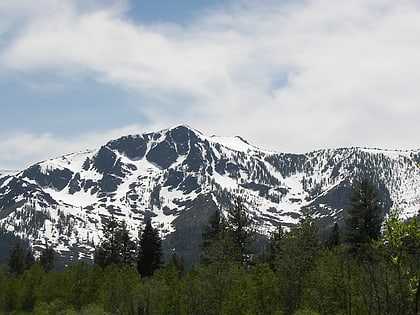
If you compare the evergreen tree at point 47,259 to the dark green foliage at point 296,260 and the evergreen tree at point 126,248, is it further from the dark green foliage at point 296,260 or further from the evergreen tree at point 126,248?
the dark green foliage at point 296,260

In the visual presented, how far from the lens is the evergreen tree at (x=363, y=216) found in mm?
56453

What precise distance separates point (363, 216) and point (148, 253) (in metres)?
30.1

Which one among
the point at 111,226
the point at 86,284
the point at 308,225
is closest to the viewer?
the point at 308,225

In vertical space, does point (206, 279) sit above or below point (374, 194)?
below

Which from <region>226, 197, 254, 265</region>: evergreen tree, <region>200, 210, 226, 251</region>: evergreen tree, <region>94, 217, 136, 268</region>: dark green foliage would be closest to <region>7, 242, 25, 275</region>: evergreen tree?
<region>94, 217, 136, 268</region>: dark green foliage

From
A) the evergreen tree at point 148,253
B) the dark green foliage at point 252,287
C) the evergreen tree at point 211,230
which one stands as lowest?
the dark green foliage at point 252,287

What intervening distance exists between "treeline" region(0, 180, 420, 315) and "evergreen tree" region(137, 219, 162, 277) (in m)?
0.14

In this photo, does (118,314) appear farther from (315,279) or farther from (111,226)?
(111,226)

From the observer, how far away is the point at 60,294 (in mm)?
57344

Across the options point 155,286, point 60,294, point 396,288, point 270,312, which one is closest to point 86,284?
point 60,294

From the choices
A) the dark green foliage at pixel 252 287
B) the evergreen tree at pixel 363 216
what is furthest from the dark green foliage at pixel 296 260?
the evergreen tree at pixel 363 216

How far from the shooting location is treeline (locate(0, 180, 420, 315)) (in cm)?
2628

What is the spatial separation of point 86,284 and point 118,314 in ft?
34.4

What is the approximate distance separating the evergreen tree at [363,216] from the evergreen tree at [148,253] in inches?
1072
